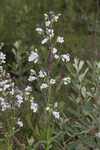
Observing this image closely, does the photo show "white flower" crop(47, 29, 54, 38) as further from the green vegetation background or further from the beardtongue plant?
the green vegetation background

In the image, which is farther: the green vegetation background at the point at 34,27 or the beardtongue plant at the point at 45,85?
the green vegetation background at the point at 34,27

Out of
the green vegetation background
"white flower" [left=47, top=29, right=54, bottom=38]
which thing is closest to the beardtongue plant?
"white flower" [left=47, top=29, right=54, bottom=38]

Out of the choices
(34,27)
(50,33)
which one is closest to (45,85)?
(50,33)

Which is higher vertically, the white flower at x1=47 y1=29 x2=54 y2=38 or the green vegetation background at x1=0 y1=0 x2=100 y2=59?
the green vegetation background at x1=0 y1=0 x2=100 y2=59

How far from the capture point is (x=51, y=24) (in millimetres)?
2277

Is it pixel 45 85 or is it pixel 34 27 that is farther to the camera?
pixel 34 27

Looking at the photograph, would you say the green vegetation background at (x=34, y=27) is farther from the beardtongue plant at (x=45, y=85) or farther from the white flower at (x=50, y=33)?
the white flower at (x=50, y=33)

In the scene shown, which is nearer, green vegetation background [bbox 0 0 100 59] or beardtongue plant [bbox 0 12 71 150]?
beardtongue plant [bbox 0 12 71 150]

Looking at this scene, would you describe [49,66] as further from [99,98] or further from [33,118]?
[33,118]

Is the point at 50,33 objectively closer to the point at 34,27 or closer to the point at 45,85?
the point at 45,85

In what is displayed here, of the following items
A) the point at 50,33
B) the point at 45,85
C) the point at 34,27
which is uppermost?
the point at 34,27

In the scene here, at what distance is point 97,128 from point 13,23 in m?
2.89

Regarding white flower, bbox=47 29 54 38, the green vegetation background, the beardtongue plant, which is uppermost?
the green vegetation background

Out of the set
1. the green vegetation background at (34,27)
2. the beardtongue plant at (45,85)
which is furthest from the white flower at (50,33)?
the green vegetation background at (34,27)
